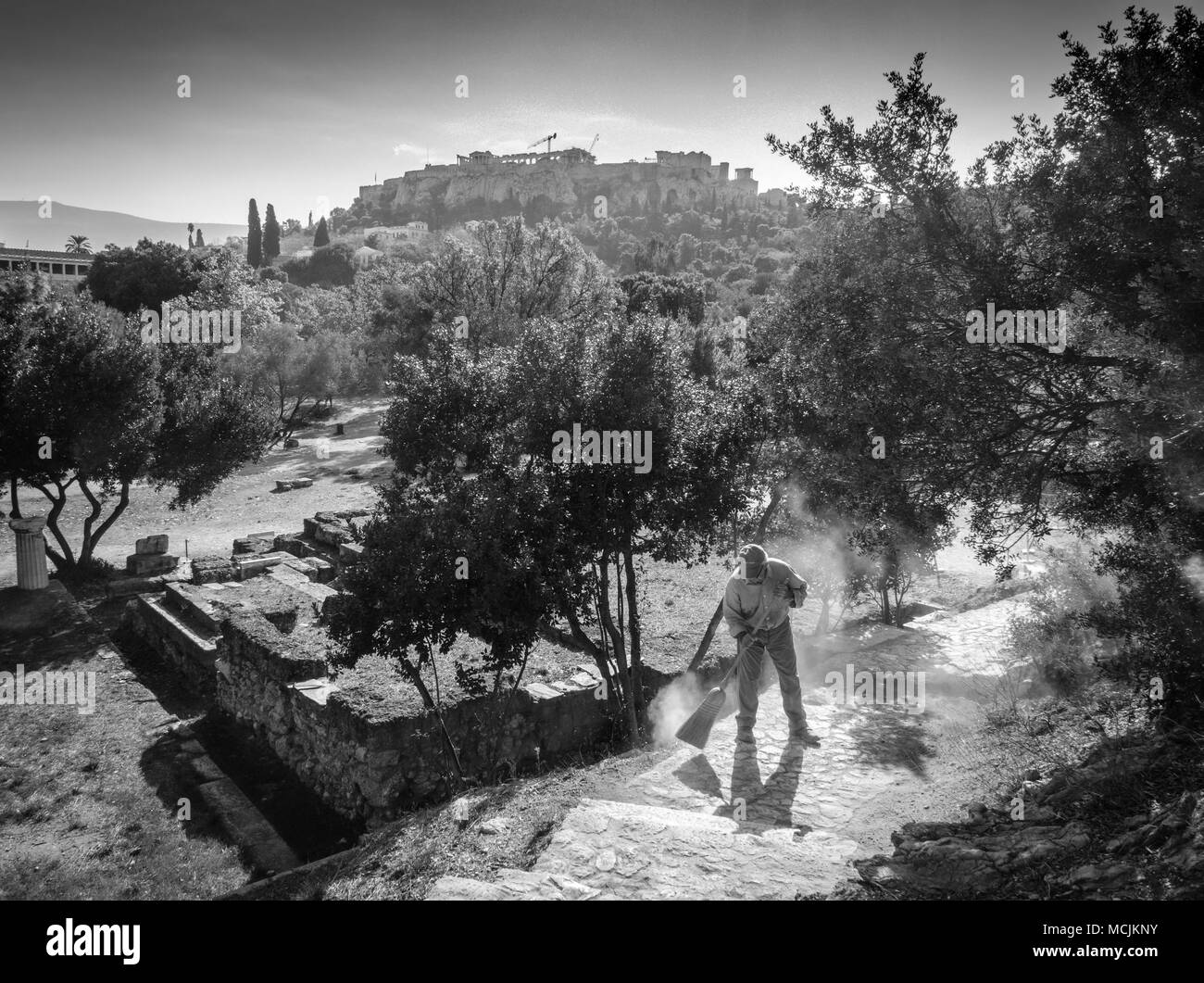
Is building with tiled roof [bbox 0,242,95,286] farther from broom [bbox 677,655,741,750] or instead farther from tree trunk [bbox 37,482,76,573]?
broom [bbox 677,655,741,750]

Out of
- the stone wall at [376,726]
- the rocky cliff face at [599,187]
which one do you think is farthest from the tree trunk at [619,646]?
the rocky cliff face at [599,187]

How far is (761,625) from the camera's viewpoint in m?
8.16

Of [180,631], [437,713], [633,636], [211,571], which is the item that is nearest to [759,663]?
[633,636]

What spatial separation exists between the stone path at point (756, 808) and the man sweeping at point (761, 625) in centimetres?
35

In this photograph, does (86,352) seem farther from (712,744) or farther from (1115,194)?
(1115,194)

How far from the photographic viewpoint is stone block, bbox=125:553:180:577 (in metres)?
19.2

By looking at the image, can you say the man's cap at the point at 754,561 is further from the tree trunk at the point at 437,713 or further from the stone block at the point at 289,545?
the stone block at the point at 289,545

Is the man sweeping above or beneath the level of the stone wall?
above

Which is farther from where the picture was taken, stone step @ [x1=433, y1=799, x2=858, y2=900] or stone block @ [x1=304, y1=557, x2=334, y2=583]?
stone block @ [x1=304, y1=557, x2=334, y2=583]

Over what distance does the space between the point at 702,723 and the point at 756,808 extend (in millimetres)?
1762

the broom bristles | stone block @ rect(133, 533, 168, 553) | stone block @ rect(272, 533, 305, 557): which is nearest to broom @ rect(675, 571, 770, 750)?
the broom bristles

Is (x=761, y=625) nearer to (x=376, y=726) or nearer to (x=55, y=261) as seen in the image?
(x=376, y=726)

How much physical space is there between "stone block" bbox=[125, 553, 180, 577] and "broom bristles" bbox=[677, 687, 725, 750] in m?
15.4
